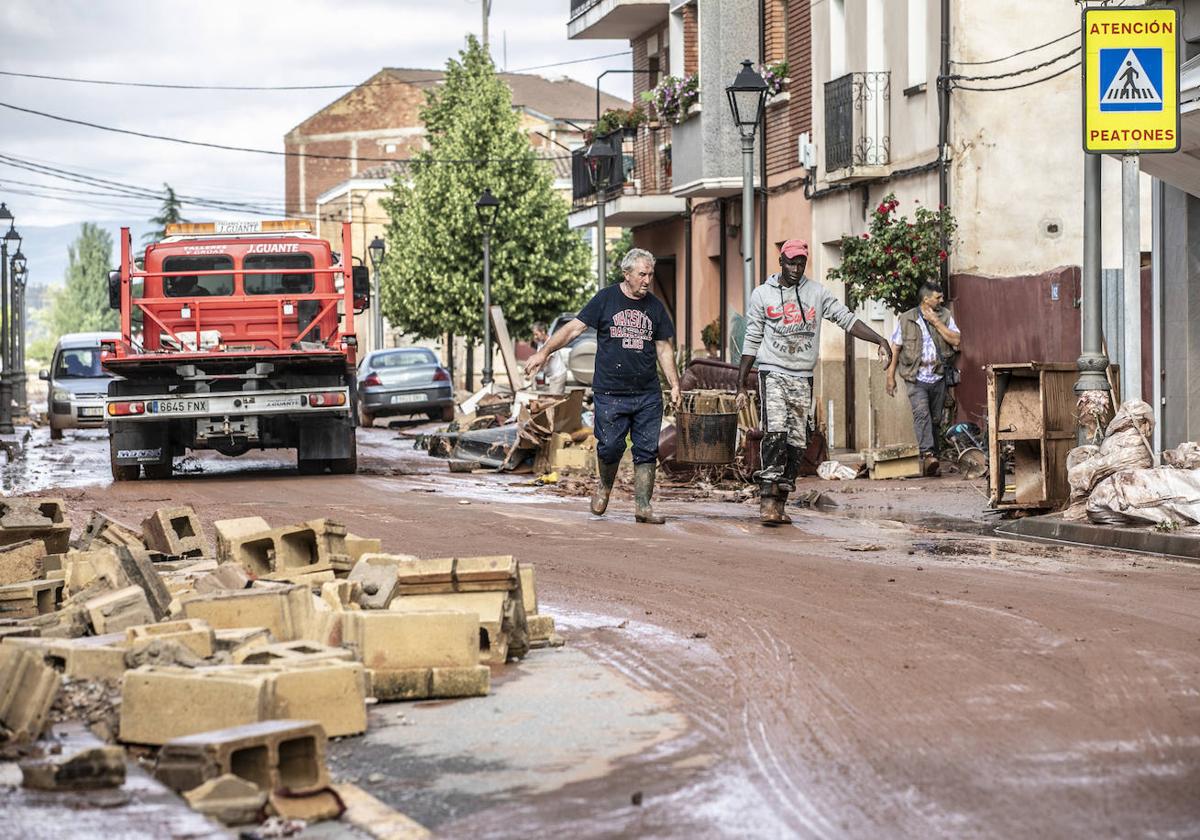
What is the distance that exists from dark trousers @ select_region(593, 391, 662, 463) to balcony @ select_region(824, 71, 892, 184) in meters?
10.8

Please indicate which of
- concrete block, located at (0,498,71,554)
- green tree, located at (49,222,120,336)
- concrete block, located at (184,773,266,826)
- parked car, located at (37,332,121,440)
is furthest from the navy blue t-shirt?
green tree, located at (49,222,120,336)

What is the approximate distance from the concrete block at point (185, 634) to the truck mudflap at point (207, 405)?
41.1 feet

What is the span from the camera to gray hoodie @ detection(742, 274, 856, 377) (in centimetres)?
1427

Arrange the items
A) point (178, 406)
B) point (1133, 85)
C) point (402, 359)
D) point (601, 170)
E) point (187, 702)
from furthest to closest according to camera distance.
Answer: point (402, 359) < point (601, 170) < point (178, 406) < point (1133, 85) < point (187, 702)

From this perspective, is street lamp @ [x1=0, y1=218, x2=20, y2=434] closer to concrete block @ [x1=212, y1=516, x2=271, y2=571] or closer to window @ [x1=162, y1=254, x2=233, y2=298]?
window @ [x1=162, y1=254, x2=233, y2=298]

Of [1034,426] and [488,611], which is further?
[1034,426]

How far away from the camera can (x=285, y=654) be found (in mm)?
6633

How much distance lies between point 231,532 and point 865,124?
53.3ft

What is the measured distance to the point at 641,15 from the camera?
36.5 m

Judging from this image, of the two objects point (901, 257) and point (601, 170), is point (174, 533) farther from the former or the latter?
point (601, 170)

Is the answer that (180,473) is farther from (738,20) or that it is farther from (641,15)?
(641,15)

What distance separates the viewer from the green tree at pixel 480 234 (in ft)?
185

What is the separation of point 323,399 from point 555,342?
Answer: 6174 millimetres

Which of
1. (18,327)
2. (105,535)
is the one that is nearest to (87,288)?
(18,327)
